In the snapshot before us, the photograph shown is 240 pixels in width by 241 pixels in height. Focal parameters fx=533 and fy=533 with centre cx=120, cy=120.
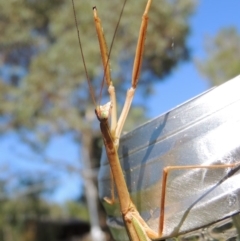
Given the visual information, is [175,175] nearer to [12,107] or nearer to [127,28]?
[127,28]

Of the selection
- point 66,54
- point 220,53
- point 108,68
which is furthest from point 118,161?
point 220,53

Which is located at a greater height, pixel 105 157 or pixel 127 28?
pixel 127 28

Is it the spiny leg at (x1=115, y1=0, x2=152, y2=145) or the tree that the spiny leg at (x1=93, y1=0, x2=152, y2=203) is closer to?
the spiny leg at (x1=115, y1=0, x2=152, y2=145)

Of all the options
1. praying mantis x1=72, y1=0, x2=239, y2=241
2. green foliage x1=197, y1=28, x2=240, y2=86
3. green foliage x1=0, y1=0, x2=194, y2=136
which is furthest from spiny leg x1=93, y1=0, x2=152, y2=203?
green foliage x1=197, y1=28, x2=240, y2=86

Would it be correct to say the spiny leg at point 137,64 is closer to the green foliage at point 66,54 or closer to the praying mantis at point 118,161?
the praying mantis at point 118,161

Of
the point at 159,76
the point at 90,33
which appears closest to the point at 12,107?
the point at 90,33

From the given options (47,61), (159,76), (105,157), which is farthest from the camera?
(159,76)

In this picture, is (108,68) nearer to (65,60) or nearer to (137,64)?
(137,64)
